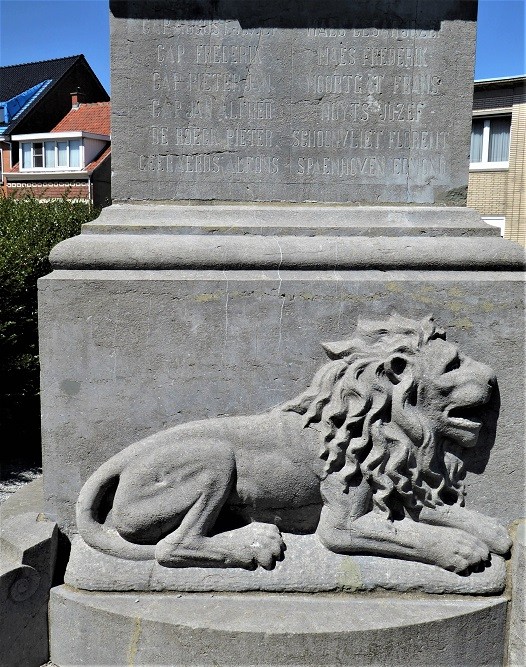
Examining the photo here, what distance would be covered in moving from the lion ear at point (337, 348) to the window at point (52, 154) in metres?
27.1

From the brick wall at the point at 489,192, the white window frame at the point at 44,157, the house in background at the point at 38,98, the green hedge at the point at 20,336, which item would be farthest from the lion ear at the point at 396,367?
the house in background at the point at 38,98

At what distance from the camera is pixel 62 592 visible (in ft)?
10.4

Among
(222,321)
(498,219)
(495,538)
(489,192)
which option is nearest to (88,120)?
(489,192)

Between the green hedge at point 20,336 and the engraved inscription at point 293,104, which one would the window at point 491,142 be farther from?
the engraved inscription at point 293,104

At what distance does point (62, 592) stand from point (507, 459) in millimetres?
2292

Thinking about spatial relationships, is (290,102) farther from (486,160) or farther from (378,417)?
(486,160)

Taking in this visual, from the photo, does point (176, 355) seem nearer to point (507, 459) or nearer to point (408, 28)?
point (507, 459)

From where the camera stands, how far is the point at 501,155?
74.3 feet

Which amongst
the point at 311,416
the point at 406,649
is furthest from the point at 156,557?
the point at 406,649

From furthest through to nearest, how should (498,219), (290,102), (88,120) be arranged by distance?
(88,120)
(498,219)
(290,102)

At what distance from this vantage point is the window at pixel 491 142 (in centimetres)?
2239

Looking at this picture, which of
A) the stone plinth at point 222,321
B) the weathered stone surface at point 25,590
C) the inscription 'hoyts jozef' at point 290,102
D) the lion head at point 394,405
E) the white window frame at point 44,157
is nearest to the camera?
the weathered stone surface at point 25,590

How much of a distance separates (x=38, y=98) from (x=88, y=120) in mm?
2611

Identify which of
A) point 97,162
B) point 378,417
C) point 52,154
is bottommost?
point 378,417
